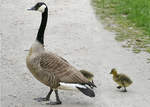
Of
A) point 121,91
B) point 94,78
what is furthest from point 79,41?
point 121,91

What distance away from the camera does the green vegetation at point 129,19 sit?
400 inches

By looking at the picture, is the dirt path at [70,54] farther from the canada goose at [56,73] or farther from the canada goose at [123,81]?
the canada goose at [56,73]

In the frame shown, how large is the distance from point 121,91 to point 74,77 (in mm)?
1224

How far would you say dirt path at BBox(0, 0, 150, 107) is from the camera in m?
7.04

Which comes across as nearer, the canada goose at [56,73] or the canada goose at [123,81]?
the canada goose at [56,73]

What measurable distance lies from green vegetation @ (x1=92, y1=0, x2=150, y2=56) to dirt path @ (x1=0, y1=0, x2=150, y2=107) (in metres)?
0.26

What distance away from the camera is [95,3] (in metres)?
13.7

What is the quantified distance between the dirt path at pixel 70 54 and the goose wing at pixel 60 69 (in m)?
0.47

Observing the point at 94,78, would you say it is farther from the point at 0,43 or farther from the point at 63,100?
the point at 0,43

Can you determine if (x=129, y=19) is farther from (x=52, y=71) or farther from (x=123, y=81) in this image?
(x=52, y=71)

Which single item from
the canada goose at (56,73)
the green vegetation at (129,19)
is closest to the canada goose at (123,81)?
the canada goose at (56,73)

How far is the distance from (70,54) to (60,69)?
276 cm

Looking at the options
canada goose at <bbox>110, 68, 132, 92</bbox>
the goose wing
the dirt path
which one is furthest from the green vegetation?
the goose wing

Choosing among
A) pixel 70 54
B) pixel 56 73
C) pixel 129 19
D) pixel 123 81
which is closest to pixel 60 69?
pixel 56 73
